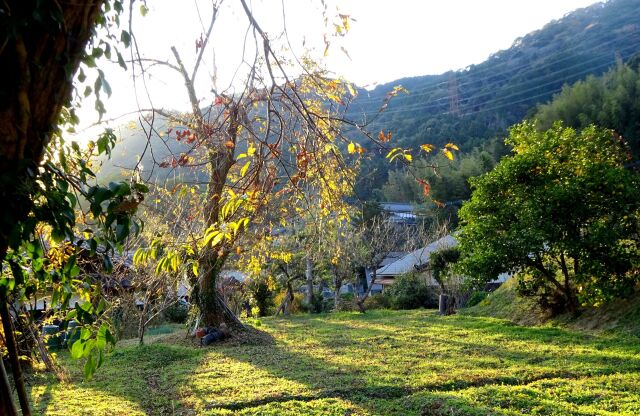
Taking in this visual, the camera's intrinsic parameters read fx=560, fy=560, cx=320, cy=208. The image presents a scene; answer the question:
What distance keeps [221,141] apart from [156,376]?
3.88 meters

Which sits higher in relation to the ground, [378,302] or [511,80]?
[511,80]

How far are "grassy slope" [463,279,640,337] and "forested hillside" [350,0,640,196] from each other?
16315 mm

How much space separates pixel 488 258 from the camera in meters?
9.38

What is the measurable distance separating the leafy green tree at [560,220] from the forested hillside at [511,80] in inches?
699

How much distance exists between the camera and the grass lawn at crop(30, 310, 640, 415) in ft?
15.4

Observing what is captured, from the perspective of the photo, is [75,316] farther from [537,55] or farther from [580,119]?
[537,55]

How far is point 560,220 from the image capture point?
8.91 metres

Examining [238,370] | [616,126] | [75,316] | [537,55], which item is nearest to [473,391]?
[238,370]

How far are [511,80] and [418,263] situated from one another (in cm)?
2852

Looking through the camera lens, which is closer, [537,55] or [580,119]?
[580,119]

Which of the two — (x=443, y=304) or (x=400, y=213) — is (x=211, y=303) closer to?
(x=443, y=304)

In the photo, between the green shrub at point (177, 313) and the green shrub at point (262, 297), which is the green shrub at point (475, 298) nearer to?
the green shrub at point (262, 297)

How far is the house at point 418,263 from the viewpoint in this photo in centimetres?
1855

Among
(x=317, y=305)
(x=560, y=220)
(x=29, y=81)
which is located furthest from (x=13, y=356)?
(x=317, y=305)
